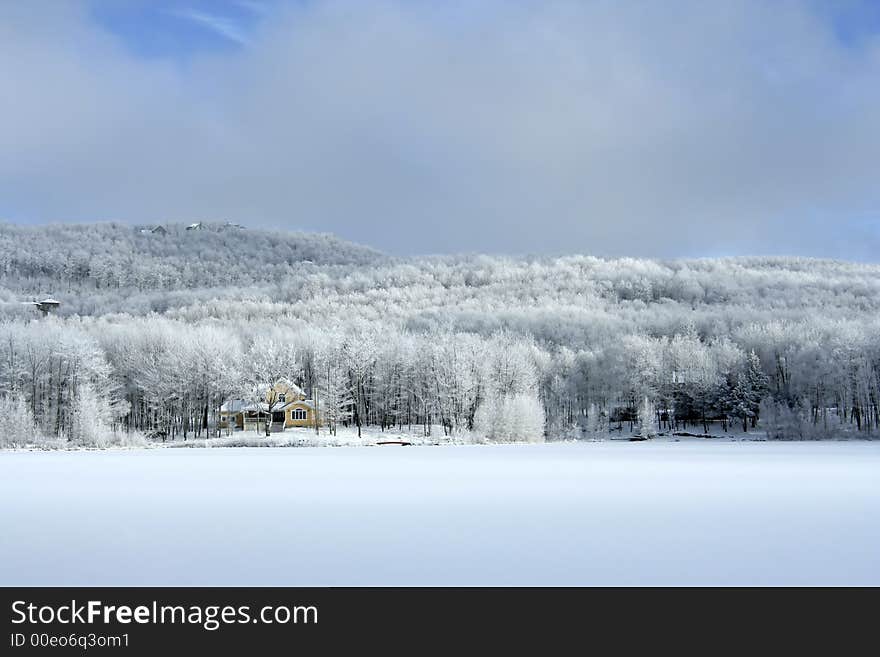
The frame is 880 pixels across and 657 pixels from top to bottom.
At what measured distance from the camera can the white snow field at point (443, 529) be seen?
1055cm

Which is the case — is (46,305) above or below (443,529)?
above

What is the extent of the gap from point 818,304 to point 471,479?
119576 mm

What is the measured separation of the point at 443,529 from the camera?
45.4 ft

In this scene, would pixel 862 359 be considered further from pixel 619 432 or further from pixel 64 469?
pixel 64 469

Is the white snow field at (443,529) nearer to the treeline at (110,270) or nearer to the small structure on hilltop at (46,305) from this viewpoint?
the small structure on hilltop at (46,305)

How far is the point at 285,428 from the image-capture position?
7712 centimetres

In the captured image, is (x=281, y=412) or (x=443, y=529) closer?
(x=443, y=529)

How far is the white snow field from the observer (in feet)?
34.6

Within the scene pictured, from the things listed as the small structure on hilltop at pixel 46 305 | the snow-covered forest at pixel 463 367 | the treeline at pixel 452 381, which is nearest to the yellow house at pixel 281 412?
the treeline at pixel 452 381

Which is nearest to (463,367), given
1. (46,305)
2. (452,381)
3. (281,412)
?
(452,381)

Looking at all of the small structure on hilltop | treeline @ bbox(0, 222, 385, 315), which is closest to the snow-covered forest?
the small structure on hilltop

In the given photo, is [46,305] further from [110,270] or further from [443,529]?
[443,529]

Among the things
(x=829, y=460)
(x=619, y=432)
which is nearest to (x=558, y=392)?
(x=619, y=432)

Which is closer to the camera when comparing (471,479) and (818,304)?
(471,479)
